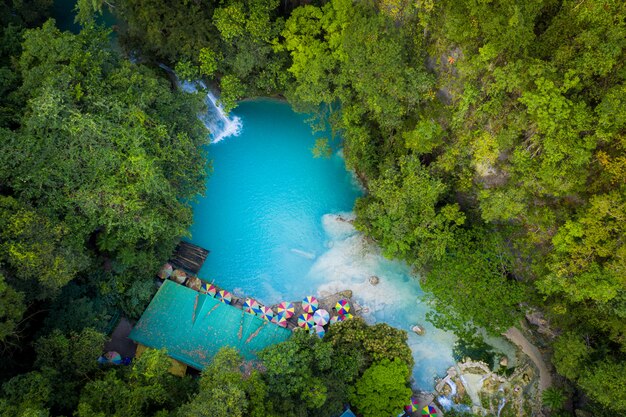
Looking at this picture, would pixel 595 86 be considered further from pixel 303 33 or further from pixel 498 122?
pixel 303 33

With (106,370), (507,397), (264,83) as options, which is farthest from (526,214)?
(106,370)

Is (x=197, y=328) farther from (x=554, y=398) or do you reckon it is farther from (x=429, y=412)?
(x=554, y=398)

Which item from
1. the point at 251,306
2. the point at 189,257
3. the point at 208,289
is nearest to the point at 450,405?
the point at 251,306

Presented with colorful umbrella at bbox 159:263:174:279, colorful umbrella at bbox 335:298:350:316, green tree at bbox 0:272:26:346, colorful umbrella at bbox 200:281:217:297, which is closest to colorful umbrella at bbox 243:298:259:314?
colorful umbrella at bbox 200:281:217:297

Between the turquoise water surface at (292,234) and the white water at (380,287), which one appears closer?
the white water at (380,287)

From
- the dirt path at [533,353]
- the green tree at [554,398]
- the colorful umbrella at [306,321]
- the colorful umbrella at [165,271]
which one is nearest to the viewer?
the green tree at [554,398]

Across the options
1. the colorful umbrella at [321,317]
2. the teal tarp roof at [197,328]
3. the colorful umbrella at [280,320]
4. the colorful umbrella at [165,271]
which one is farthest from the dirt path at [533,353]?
the colorful umbrella at [165,271]

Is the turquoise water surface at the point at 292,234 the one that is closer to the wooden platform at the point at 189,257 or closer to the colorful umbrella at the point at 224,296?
the wooden platform at the point at 189,257
